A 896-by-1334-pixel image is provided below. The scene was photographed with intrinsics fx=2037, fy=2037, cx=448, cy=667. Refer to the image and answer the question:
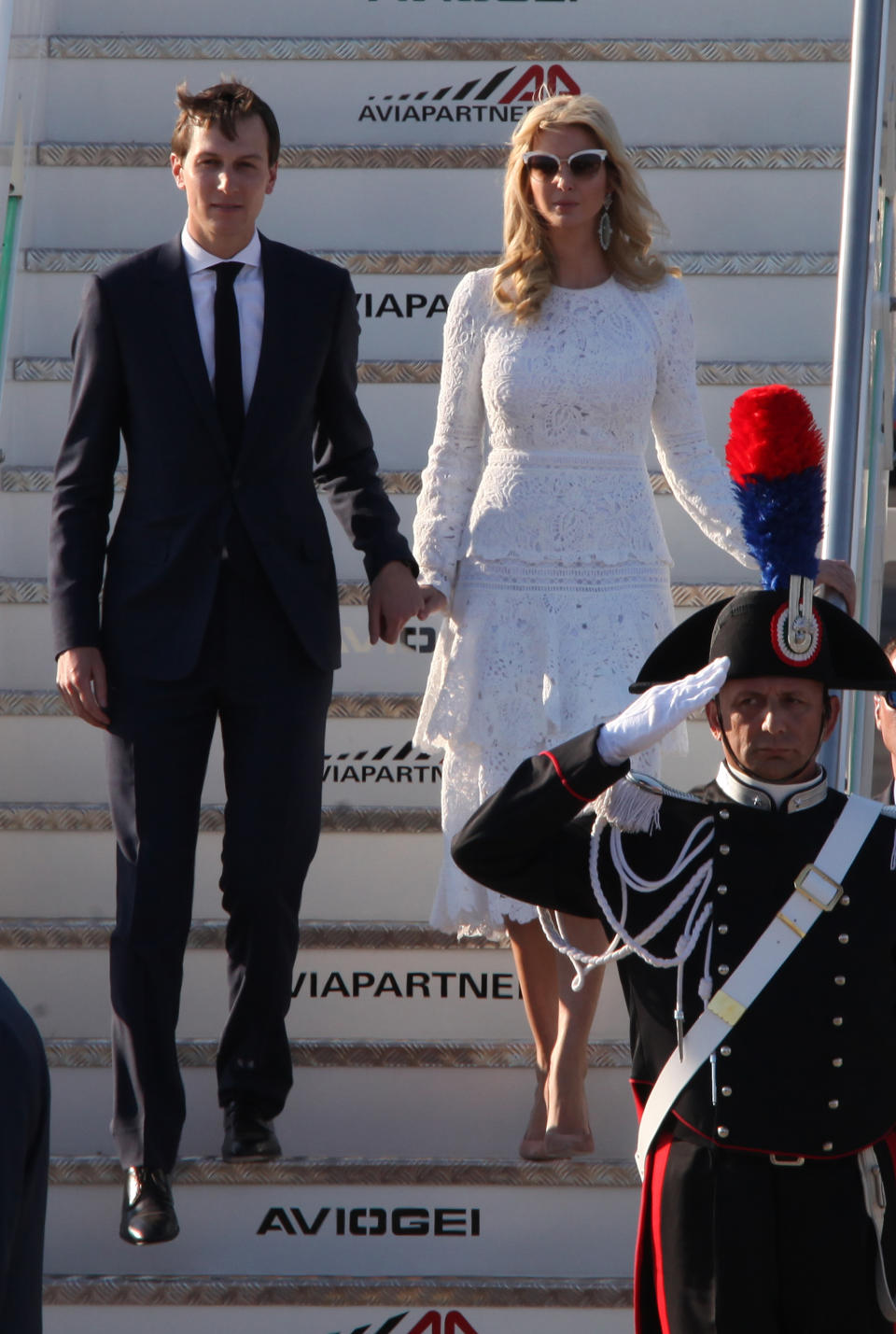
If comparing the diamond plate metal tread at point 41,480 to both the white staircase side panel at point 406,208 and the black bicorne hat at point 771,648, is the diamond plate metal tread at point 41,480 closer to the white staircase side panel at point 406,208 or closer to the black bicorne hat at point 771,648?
the white staircase side panel at point 406,208

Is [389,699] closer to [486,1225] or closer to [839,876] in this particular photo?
[486,1225]

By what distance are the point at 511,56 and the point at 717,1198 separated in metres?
3.56

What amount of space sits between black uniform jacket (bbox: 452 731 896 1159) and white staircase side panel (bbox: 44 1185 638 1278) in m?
1.00

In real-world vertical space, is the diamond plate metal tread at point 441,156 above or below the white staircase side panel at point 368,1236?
above

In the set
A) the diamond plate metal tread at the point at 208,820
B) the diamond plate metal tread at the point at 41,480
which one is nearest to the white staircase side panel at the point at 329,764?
the diamond plate metal tread at the point at 208,820

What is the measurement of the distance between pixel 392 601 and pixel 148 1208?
1.09 m

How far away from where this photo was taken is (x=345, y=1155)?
3723mm

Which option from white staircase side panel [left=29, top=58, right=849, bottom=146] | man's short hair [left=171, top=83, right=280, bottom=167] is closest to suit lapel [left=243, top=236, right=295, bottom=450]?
man's short hair [left=171, top=83, right=280, bottom=167]

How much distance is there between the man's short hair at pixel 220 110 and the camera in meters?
3.40

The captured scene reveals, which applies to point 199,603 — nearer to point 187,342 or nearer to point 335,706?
point 187,342

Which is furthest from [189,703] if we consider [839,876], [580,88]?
[580,88]

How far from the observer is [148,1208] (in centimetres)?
334

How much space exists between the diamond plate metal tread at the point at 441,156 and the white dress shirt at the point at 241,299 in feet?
5.56

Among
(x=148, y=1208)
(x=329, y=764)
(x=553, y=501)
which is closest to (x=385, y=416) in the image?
(x=329, y=764)
